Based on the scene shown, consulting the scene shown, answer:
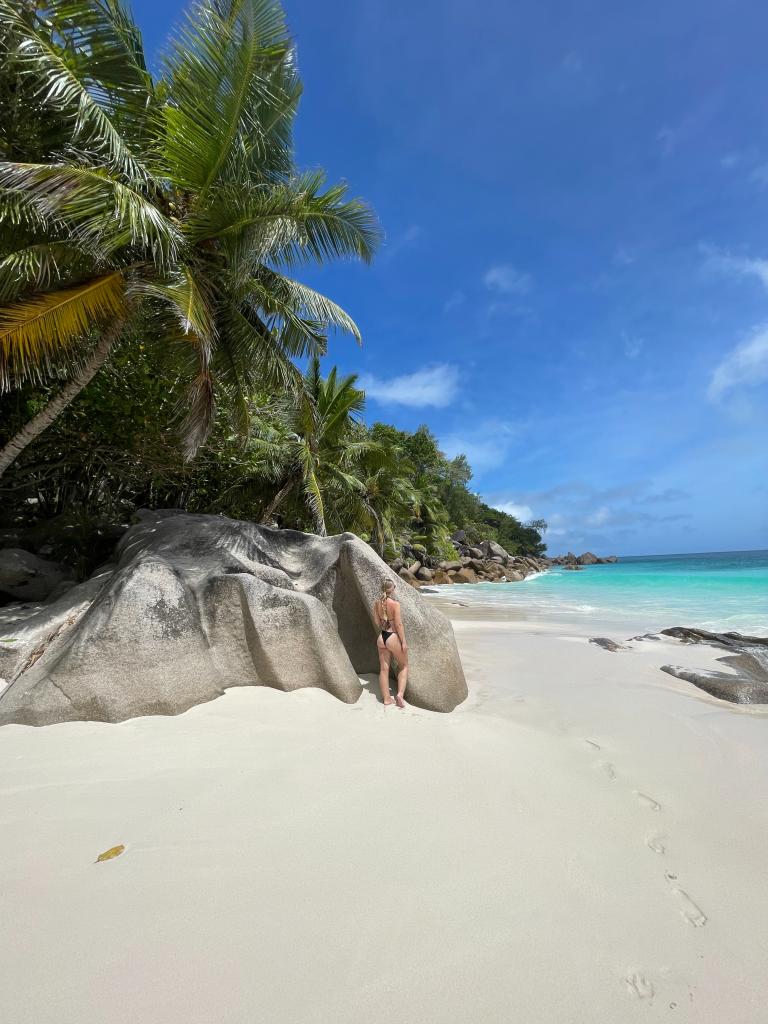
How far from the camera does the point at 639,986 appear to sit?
169 cm

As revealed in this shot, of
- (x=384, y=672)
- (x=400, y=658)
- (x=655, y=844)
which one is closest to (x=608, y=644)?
(x=400, y=658)

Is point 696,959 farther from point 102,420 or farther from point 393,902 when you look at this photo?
point 102,420

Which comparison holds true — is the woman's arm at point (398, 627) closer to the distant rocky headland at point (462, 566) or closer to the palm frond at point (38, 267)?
the palm frond at point (38, 267)

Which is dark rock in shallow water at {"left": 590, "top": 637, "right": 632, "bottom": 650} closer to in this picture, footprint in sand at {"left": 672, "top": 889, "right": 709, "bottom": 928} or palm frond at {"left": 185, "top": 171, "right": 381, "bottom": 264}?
footprint in sand at {"left": 672, "top": 889, "right": 709, "bottom": 928}

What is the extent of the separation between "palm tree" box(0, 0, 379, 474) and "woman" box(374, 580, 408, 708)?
4.01 m

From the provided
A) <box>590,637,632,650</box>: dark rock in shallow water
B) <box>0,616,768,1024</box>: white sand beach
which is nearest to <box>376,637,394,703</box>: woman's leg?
<box>0,616,768,1024</box>: white sand beach

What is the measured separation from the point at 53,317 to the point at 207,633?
4481 mm

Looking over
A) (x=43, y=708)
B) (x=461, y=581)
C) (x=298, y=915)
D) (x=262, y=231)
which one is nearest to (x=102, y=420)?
(x=262, y=231)

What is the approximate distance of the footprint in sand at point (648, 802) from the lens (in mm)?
2981

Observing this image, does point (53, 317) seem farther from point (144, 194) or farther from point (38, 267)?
point (144, 194)

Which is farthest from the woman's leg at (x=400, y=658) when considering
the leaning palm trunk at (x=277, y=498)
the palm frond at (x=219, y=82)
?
the leaning palm trunk at (x=277, y=498)

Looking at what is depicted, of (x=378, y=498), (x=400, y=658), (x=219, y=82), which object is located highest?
(x=219, y=82)

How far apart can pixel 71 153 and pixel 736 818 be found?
10.7 m

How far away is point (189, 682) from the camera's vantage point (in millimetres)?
3934
